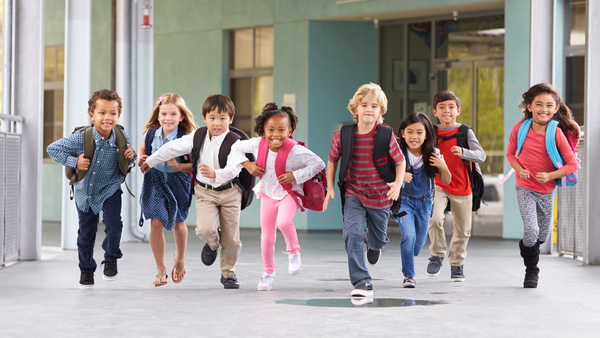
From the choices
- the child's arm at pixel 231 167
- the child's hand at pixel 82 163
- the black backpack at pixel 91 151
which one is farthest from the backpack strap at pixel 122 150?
the child's arm at pixel 231 167

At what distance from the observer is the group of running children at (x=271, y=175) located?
5.87 m

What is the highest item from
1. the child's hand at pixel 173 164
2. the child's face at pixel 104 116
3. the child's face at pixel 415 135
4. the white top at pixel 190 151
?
the child's face at pixel 104 116

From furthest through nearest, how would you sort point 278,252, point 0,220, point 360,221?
1. point 278,252
2. point 0,220
3. point 360,221

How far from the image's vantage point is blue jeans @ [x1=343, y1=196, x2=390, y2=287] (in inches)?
225

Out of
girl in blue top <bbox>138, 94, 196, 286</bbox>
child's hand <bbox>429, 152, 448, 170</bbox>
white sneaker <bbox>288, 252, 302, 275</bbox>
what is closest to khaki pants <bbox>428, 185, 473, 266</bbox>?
child's hand <bbox>429, 152, 448, 170</bbox>

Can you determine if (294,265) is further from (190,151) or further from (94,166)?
(94,166)

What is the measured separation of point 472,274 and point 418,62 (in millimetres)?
7354

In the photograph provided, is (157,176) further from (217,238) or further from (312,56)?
(312,56)

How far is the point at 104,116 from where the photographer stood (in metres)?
6.26

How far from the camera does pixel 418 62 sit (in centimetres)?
1423

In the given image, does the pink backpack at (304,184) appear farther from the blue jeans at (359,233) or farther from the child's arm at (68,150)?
the child's arm at (68,150)

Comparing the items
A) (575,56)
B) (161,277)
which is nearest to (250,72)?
(575,56)

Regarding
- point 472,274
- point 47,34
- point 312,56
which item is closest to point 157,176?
point 472,274

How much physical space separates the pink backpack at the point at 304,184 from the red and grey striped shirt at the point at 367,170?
13.2 inches
